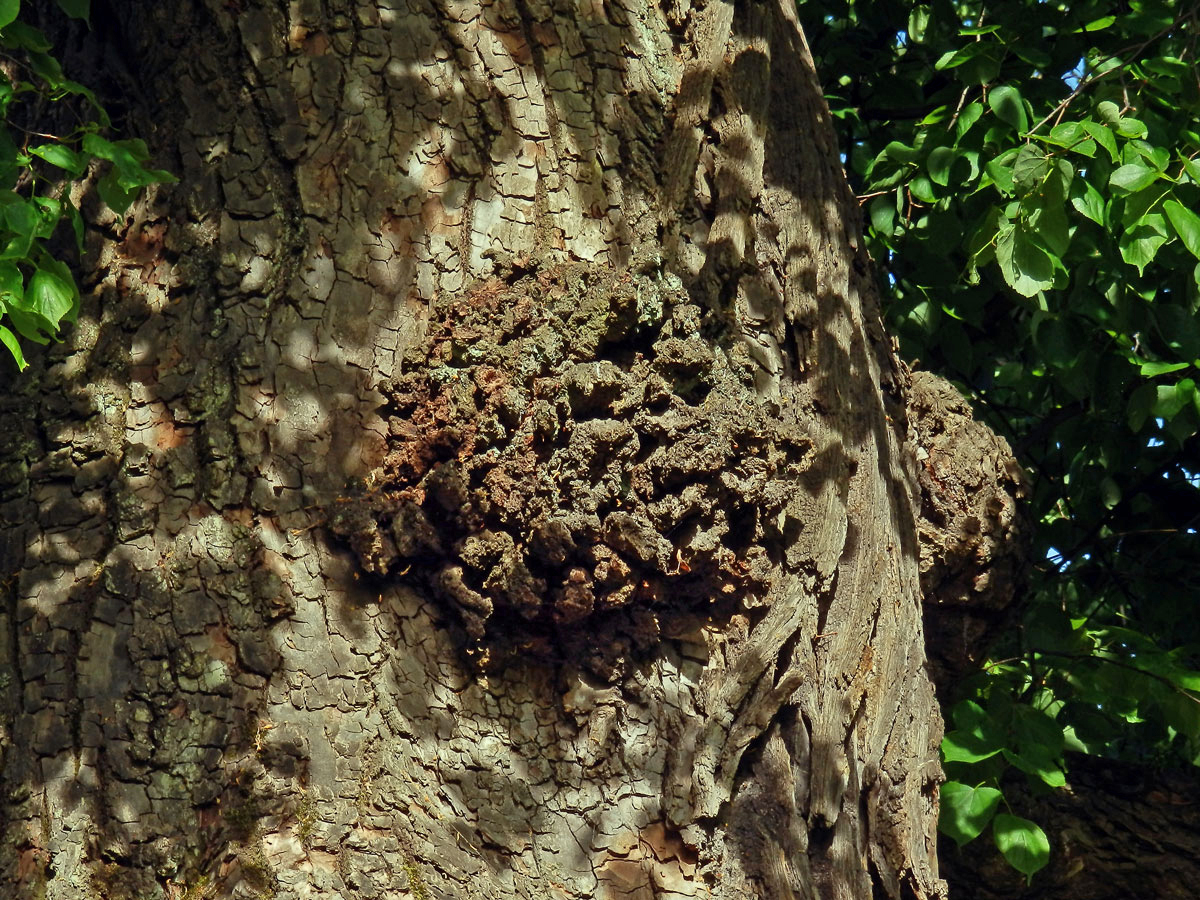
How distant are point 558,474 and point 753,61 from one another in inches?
52.7

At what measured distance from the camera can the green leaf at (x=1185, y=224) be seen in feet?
10.4

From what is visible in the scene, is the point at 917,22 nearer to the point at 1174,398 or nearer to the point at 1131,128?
the point at 1131,128

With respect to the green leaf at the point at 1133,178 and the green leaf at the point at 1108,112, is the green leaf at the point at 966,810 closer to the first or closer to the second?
the green leaf at the point at 1133,178

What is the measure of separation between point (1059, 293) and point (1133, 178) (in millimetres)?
889

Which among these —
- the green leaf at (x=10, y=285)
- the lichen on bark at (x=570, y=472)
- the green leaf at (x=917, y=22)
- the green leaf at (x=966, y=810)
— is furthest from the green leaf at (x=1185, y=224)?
the green leaf at (x=10, y=285)

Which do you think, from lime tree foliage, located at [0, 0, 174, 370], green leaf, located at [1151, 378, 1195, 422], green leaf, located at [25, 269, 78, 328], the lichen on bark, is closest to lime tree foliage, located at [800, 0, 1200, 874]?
green leaf, located at [1151, 378, 1195, 422]

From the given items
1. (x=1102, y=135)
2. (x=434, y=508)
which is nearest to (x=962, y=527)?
(x=1102, y=135)

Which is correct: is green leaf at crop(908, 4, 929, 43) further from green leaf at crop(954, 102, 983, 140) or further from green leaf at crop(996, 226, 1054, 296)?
green leaf at crop(996, 226, 1054, 296)

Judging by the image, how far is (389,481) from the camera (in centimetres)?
250

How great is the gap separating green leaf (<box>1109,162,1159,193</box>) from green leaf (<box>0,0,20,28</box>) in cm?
272

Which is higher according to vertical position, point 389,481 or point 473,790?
point 389,481

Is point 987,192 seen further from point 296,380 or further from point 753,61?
point 296,380

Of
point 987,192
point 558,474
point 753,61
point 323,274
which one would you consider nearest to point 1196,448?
point 987,192

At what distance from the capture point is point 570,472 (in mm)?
2422
